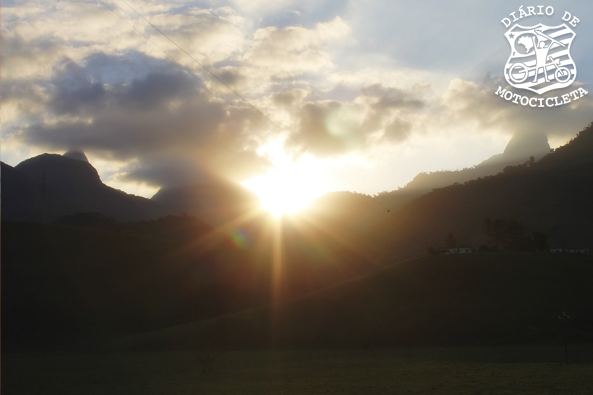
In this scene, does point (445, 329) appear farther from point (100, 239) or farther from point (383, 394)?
point (100, 239)

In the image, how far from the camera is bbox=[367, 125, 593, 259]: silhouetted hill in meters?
141

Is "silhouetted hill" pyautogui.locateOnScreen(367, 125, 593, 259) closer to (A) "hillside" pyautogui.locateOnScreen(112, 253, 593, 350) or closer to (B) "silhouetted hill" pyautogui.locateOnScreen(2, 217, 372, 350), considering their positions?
(B) "silhouetted hill" pyautogui.locateOnScreen(2, 217, 372, 350)

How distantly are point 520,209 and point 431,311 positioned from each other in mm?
118097

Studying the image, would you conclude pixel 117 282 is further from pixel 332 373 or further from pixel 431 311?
pixel 332 373

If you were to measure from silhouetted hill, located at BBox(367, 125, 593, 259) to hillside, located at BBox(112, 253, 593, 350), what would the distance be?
74.2 m

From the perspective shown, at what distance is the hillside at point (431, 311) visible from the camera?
5438cm

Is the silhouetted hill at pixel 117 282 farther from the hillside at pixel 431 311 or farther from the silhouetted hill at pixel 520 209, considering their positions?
the silhouetted hill at pixel 520 209

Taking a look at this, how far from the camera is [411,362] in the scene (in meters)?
37.4

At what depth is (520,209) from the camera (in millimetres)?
157375

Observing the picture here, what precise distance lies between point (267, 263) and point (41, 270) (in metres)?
56.1

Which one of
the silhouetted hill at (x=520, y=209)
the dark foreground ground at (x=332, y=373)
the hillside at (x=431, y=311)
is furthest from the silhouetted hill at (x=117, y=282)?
the silhouetted hill at (x=520, y=209)

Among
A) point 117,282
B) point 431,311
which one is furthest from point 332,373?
point 117,282

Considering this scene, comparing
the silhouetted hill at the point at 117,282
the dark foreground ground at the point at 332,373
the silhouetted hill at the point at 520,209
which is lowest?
the dark foreground ground at the point at 332,373

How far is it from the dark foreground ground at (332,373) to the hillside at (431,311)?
6.30 m
